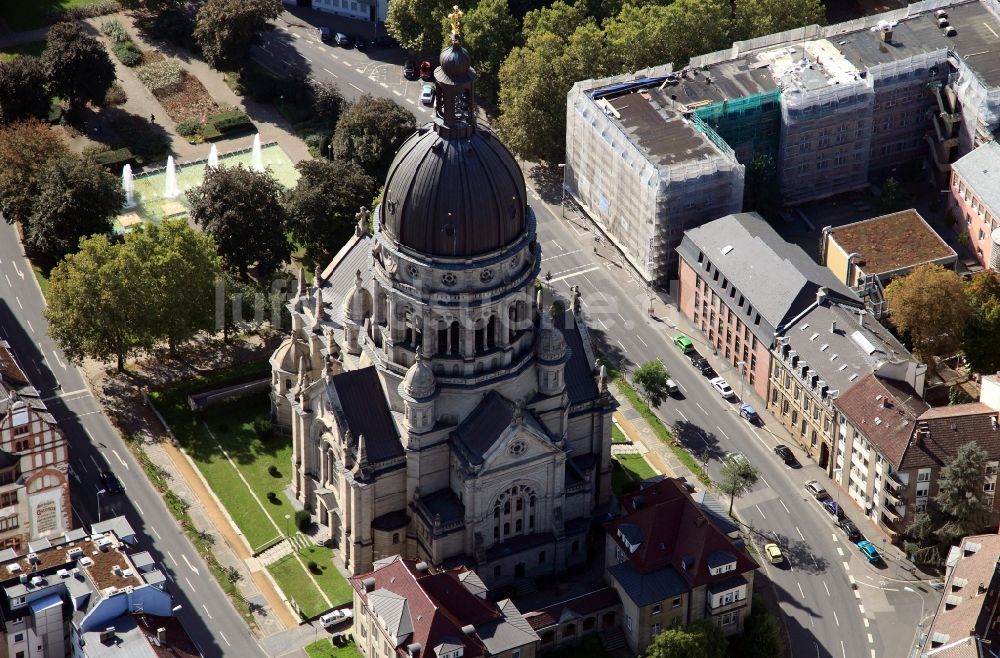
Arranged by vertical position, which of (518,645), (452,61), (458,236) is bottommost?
(518,645)

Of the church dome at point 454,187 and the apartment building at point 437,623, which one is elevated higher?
the church dome at point 454,187

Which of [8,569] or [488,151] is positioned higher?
[488,151]

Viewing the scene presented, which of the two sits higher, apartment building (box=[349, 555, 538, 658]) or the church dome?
the church dome

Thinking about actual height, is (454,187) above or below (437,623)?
above

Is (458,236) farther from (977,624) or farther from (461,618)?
A: (977,624)

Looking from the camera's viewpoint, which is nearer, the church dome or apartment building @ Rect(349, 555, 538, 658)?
apartment building @ Rect(349, 555, 538, 658)

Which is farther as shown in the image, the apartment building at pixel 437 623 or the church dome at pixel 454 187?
the church dome at pixel 454 187

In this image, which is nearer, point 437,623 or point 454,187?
point 437,623

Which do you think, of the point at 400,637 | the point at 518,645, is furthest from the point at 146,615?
the point at 518,645
